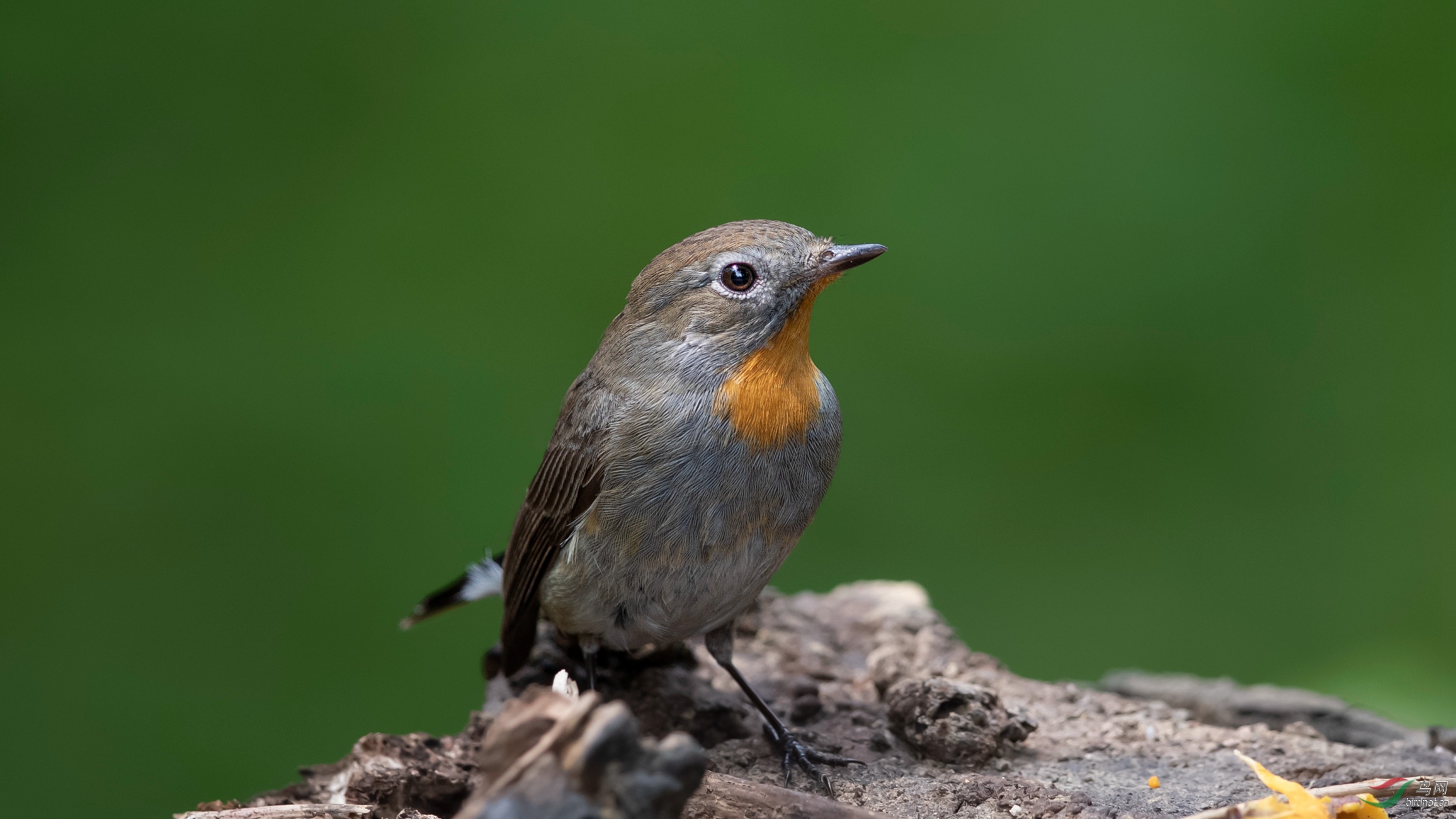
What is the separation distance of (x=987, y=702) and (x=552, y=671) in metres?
1.92

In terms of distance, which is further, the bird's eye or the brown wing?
the brown wing

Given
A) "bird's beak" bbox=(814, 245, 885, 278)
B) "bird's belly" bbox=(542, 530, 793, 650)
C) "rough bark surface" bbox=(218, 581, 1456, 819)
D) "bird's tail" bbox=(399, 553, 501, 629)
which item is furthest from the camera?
"bird's tail" bbox=(399, 553, 501, 629)

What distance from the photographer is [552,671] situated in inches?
200

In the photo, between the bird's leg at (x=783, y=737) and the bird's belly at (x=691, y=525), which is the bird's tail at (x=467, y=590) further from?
the bird's leg at (x=783, y=737)

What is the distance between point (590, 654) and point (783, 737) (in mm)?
809

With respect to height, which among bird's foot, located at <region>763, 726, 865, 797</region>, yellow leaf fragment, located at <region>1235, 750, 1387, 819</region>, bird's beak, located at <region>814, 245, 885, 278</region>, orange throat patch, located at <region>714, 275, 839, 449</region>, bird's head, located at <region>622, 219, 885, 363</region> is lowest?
bird's foot, located at <region>763, 726, 865, 797</region>

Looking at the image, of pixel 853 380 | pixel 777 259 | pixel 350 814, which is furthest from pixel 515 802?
pixel 853 380

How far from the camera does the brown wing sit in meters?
4.04

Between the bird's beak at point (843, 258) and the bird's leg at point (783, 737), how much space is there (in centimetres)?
144

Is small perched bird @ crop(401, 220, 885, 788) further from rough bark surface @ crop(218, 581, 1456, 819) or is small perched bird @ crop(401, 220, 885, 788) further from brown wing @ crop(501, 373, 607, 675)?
rough bark surface @ crop(218, 581, 1456, 819)

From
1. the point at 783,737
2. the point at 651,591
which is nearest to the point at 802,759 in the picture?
the point at 783,737

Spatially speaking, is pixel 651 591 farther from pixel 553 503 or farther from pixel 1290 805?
pixel 1290 805

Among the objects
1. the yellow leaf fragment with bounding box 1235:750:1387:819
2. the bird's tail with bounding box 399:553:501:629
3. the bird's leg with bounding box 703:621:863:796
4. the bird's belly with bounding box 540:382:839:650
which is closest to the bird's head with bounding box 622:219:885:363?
the bird's belly with bounding box 540:382:839:650

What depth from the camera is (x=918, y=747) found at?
4129mm
